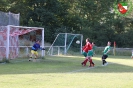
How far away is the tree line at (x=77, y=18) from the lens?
5056 cm

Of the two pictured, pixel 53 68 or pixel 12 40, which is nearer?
pixel 53 68

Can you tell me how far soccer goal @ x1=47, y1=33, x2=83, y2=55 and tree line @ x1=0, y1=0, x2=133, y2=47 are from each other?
528 cm

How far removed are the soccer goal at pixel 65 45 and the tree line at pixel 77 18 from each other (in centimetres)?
528

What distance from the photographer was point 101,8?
58.2 metres

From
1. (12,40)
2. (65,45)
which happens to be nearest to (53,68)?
(12,40)

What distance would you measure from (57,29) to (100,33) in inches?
294

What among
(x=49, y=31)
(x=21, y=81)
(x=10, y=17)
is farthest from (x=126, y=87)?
(x=49, y=31)

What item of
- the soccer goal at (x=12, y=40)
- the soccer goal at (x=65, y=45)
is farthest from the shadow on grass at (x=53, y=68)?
the soccer goal at (x=65, y=45)

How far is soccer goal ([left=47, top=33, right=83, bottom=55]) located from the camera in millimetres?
40328

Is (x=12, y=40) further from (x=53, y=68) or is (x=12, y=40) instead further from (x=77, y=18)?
(x=77, y=18)

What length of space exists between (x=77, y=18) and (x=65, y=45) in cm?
1352

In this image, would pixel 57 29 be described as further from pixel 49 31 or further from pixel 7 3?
pixel 7 3

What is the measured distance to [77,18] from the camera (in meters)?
54.1

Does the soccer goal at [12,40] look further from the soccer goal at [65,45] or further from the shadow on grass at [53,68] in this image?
the soccer goal at [65,45]
